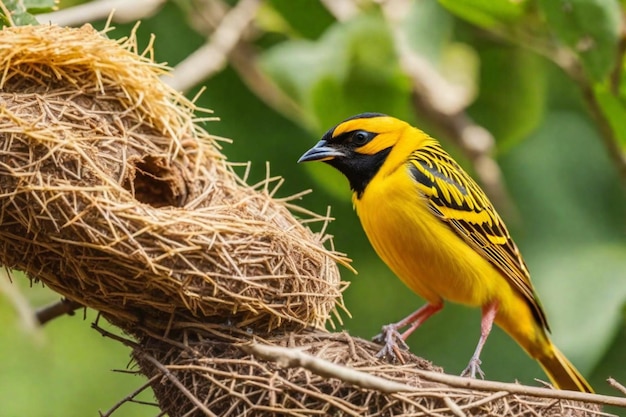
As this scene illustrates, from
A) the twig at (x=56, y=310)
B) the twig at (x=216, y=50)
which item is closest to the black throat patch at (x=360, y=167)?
the twig at (x=56, y=310)

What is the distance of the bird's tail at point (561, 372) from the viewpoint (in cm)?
407

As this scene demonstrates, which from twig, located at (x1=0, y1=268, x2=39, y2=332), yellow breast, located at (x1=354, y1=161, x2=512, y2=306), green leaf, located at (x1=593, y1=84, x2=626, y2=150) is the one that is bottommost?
twig, located at (x1=0, y1=268, x2=39, y2=332)

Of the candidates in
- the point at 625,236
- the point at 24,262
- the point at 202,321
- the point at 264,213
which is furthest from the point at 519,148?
the point at 24,262

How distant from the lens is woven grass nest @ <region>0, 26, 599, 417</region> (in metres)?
2.94

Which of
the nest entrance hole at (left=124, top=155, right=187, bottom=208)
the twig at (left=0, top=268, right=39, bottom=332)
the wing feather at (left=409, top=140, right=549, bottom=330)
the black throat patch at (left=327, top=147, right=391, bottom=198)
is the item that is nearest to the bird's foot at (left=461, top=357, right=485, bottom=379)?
the wing feather at (left=409, top=140, right=549, bottom=330)

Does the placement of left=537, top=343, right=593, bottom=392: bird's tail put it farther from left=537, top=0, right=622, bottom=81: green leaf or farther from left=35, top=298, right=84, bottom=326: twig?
left=35, top=298, right=84, bottom=326: twig

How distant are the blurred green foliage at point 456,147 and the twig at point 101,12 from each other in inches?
27.4

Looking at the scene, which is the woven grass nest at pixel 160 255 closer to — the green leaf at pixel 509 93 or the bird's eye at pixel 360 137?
the bird's eye at pixel 360 137

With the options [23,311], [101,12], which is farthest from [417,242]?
[101,12]

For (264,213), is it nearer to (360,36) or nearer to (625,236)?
(360,36)

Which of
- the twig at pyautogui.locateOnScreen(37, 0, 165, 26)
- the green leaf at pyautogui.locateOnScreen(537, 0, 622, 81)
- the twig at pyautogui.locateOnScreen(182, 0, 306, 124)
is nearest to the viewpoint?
the green leaf at pyautogui.locateOnScreen(537, 0, 622, 81)

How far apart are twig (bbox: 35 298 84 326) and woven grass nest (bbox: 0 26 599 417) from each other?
1.41 feet

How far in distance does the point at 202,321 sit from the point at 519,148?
3323 mm

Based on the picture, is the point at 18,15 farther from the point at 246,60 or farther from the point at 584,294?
the point at 584,294
